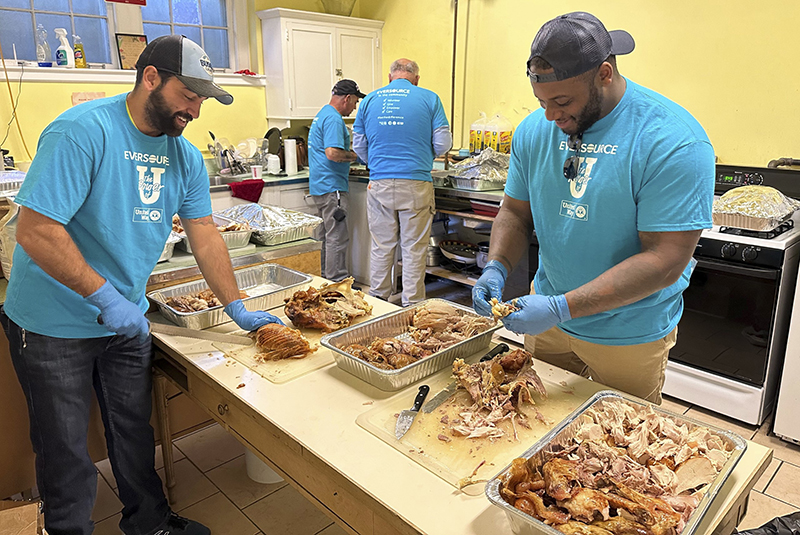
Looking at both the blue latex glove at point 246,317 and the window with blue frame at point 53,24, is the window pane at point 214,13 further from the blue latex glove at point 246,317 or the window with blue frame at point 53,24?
the blue latex glove at point 246,317

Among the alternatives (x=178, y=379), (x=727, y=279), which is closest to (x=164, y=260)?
(x=178, y=379)

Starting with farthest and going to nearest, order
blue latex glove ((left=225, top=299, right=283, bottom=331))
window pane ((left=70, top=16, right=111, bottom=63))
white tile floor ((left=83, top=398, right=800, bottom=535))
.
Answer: window pane ((left=70, top=16, right=111, bottom=63)) < white tile floor ((left=83, top=398, right=800, bottom=535)) < blue latex glove ((left=225, top=299, right=283, bottom=331))

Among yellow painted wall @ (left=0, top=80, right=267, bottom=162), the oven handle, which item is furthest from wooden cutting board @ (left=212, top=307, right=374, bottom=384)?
yellow painted wall @ (left=0, top=80, right=267, bottom=162)

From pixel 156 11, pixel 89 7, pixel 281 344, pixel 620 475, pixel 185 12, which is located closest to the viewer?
pixel 620 475

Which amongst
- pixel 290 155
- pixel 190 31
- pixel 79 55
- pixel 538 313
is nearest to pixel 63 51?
pixel 79 55

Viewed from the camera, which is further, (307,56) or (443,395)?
(307,56)

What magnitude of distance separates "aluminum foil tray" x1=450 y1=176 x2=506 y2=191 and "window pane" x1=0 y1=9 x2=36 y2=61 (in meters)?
3.32

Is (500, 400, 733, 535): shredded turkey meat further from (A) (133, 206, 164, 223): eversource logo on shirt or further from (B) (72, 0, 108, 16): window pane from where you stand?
(B) (72, 0, 108, 16): window pane

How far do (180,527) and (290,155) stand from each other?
3.75 metres

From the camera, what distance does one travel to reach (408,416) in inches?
55.3

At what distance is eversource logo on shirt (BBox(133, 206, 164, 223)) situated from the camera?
5.59 ft

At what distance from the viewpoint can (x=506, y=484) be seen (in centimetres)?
110

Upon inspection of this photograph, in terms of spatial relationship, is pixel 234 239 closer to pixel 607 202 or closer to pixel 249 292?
pixel 249 292

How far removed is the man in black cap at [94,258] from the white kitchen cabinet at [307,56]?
3.64 m
